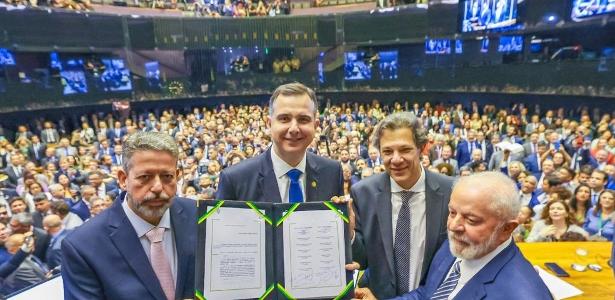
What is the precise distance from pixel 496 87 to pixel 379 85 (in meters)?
6.56

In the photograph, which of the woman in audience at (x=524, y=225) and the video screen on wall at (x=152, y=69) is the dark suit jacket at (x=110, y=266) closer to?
the woman in audience at (x=524, y=225)

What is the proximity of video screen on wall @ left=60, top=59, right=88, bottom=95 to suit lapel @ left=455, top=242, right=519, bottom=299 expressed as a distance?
19867 millimetres

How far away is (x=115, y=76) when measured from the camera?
811 inches

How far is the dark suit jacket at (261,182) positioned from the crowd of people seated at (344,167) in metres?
0.74

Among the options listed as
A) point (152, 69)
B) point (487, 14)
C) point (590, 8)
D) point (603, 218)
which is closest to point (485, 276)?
point (603, 218)

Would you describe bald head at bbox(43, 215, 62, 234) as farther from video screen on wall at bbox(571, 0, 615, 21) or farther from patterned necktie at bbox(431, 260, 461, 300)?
video screen on wall at bbox(571, 0, 615, 21)

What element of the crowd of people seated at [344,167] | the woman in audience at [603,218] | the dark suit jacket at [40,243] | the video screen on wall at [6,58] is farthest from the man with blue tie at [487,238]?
the video screen on wall at [6,58]

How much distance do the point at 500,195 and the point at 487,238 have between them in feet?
0.72

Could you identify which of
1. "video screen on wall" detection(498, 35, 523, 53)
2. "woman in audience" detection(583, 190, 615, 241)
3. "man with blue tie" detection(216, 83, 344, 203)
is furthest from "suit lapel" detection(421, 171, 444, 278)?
"video screen on wall" detection(498, 35, 523, 53)

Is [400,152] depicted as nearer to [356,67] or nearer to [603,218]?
[603,218]

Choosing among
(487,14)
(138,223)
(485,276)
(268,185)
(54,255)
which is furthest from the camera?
(487,14)

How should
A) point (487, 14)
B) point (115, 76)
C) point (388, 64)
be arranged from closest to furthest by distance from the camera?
point (487, 14)
point (115, 76)
point (388, 64)

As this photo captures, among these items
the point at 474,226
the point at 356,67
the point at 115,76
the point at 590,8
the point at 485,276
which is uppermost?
the point at 590,8

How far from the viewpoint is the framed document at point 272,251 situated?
83.3 inches
